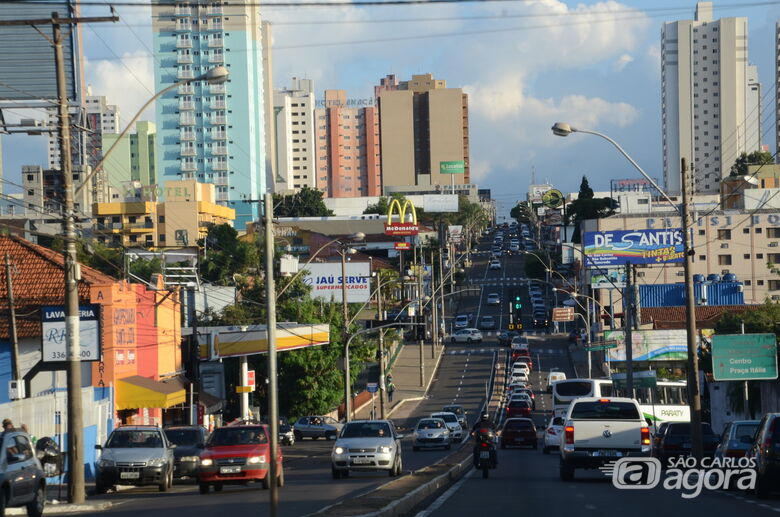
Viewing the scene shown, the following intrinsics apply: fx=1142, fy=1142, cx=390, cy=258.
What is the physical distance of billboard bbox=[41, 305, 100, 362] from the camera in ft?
99.0

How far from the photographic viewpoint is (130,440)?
2891cm

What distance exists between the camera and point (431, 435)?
47.9 metres

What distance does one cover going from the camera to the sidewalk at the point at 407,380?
76912 mm

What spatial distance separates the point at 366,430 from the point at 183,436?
6.40 meters

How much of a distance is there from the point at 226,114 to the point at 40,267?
13980 centimetres

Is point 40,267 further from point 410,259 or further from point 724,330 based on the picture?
point 410,259

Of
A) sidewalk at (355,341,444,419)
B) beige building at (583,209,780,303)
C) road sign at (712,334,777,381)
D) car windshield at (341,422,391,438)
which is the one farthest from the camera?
beige building at (583,209,780,303)

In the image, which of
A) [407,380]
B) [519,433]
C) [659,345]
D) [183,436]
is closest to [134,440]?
[183,436]

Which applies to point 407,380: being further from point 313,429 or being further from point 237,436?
point 237,436

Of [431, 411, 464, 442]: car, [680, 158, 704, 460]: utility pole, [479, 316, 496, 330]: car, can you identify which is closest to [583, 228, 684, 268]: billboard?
[479, 316, 496, 330]: car

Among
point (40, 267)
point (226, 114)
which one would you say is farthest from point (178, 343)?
point (226, 114)

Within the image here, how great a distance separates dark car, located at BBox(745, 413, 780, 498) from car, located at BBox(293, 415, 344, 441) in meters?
42.5

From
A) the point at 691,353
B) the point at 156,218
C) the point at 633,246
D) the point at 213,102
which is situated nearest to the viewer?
the point at 691,353

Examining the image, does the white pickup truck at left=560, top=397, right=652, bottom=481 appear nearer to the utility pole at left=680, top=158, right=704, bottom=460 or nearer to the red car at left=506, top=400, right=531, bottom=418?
the utility pole at left=680, top=158, right=704, bottom=460
